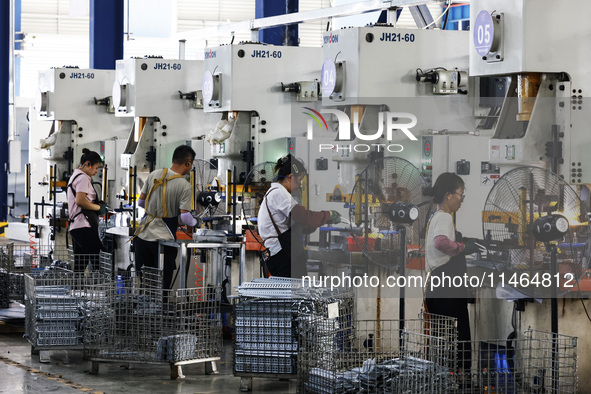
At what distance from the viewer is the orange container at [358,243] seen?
6.56 m

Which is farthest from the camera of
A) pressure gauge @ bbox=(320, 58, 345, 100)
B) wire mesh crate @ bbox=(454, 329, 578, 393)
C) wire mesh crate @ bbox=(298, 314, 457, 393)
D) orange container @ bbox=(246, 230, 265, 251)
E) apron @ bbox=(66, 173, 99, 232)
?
apron @ bbox=(66, 173, 99, 232)

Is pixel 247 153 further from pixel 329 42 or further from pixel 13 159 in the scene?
pixel 13 159

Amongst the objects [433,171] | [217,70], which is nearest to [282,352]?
[433,171]

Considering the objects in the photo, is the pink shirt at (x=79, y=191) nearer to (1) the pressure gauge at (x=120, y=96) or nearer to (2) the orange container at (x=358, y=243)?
(1) the pressure gauge at (x=120, y=96)

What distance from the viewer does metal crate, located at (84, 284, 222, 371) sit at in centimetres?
662

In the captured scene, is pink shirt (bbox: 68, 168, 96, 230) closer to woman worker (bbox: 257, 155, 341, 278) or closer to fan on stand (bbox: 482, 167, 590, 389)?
woman worker (bbox: 257, 155, 341, 278)

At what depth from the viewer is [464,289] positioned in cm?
588

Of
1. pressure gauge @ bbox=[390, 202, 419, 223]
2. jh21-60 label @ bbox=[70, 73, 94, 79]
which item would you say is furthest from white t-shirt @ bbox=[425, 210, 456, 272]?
jh21-60 label @ bbox=[70, 73, 94, 79]

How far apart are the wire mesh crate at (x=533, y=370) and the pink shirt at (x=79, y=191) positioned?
5159 mm

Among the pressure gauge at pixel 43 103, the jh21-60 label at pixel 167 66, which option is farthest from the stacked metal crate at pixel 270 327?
the pressure gauge at pixel 43 103

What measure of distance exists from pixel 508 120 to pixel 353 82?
1611 millimetres

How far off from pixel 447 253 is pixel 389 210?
499mm

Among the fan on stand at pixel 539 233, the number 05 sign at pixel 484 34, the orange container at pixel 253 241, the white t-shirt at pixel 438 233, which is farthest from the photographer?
the orange container at pixel 253 241

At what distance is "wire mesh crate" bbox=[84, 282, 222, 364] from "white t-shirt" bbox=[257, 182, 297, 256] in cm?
78
